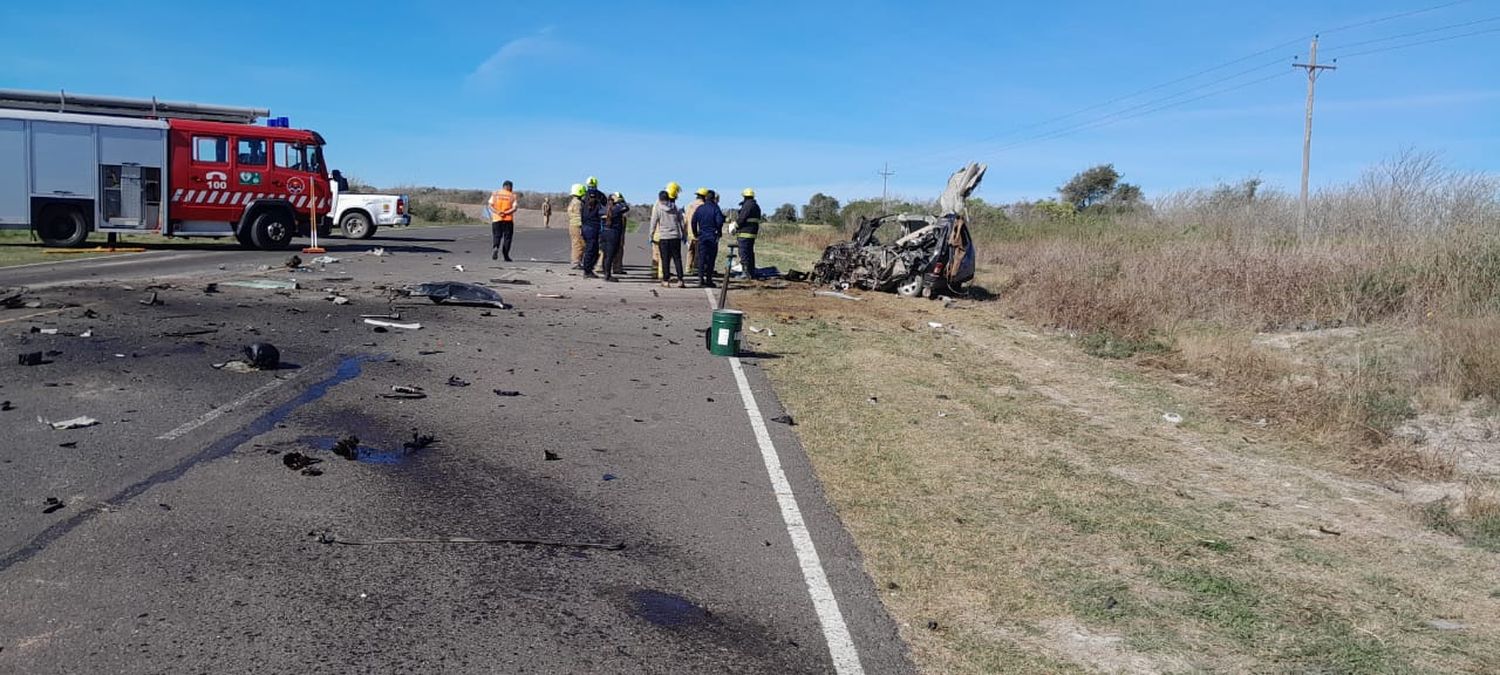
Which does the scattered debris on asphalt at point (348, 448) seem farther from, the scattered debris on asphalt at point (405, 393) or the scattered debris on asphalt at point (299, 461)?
the scattered debris on asphalt at point (405, 393)

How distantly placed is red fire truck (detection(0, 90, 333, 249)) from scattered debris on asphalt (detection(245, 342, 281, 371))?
1713 cm

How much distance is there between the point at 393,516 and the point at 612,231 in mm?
A: 15794

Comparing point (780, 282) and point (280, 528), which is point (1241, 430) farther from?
point (780, 282)

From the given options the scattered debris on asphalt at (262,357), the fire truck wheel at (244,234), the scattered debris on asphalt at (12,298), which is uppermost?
the fire truck wheel at (244,234)

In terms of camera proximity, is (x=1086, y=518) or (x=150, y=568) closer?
(x=150, y=568)

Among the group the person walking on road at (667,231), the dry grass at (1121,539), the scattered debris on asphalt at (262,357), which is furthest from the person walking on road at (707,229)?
the scattered debris on asphalt at (262,357)

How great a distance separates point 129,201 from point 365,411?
19.5m

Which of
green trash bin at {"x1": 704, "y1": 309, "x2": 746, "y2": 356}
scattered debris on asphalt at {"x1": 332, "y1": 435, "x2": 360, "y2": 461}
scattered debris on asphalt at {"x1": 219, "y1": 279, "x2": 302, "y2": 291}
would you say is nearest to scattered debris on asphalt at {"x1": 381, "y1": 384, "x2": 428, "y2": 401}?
scattered debris on asphalt at {"x1": 332, "y1": 435, "x2": 360, "y2": 461}

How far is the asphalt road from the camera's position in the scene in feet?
14.0

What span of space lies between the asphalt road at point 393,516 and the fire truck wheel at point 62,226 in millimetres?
14843

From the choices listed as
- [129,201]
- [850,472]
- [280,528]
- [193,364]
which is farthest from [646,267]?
[280,528]

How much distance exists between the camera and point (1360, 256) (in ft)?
51.8

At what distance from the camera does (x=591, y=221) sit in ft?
70.7

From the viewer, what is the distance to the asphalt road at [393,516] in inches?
168
